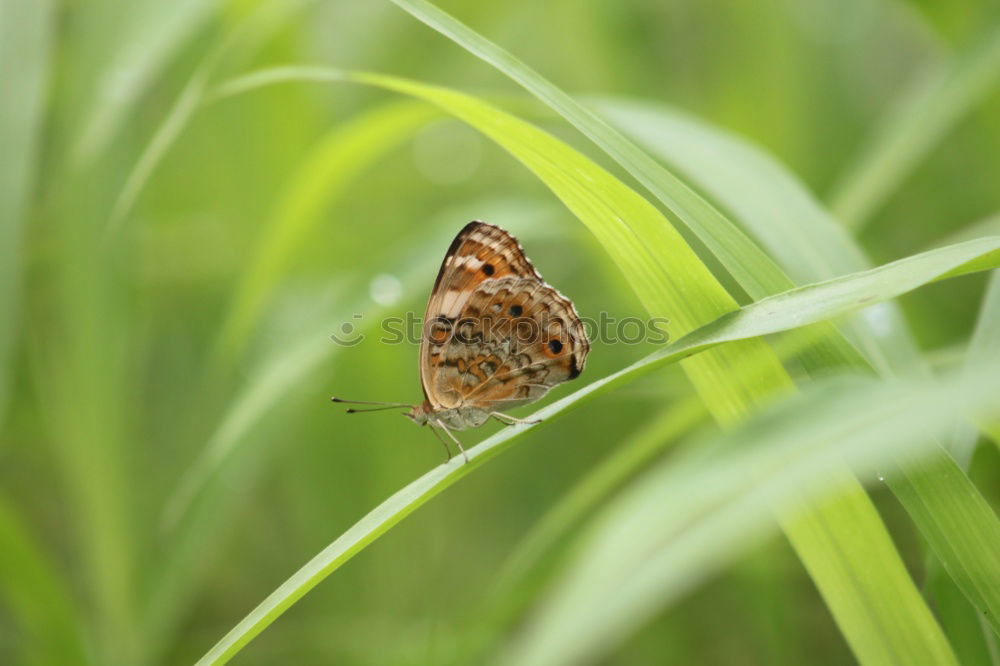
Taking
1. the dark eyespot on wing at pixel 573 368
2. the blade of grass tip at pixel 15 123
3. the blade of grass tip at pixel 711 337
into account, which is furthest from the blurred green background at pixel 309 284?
the blade of grass tip at pixel 711 337

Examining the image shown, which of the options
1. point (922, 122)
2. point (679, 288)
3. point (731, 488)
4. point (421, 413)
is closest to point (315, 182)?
point (421, 413)

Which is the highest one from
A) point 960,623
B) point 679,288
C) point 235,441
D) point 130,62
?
point 130,62

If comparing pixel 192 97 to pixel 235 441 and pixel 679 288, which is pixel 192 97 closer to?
pixel 235 441

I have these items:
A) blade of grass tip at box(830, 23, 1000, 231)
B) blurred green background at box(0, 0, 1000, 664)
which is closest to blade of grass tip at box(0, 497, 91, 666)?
blurred green background at box(0, 0, 1000, 664)

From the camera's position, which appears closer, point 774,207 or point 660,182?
point 660,182

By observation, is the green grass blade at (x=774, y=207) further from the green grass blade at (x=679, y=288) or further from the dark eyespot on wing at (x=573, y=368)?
the dark eyespot on wing at (x=573, y=368)

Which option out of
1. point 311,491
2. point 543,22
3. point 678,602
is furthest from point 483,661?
point 543,22
